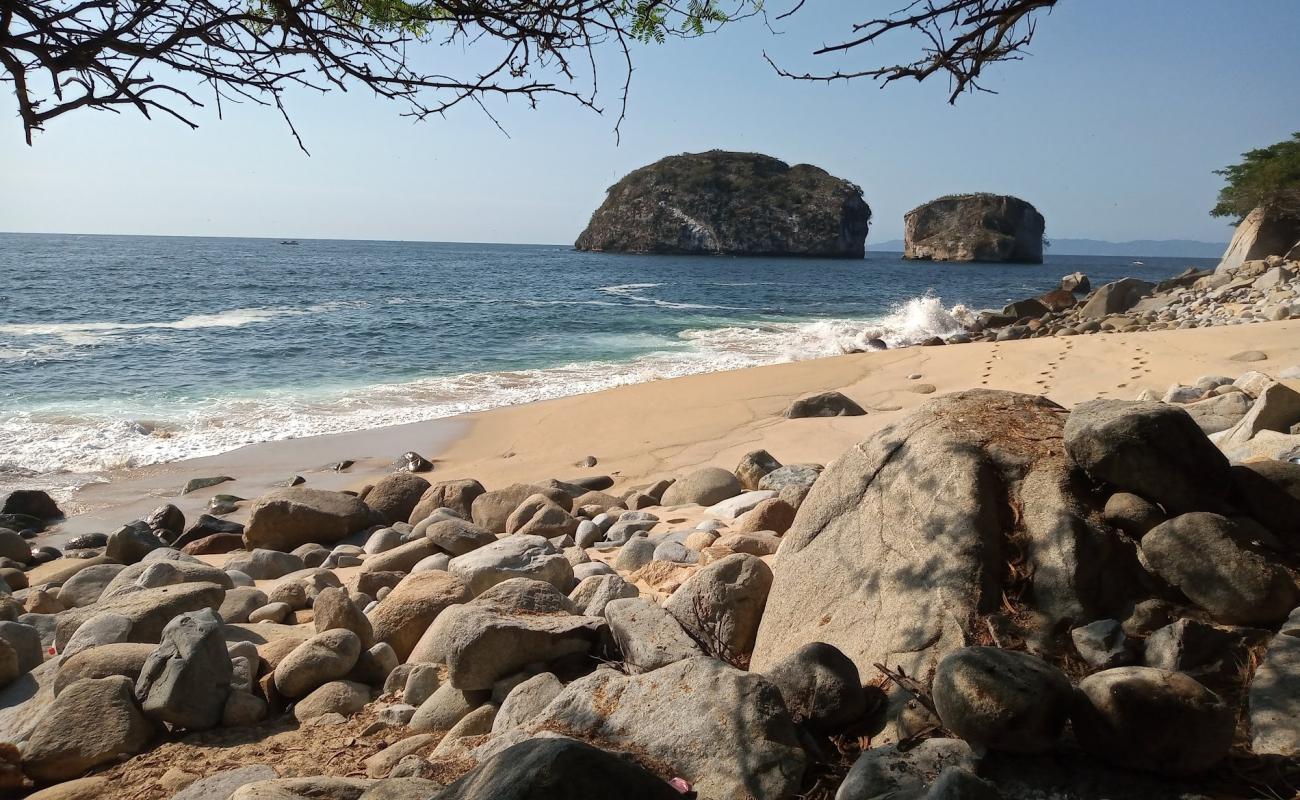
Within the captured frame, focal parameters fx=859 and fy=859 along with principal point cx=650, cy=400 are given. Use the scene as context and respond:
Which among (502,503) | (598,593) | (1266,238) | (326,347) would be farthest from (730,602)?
(1266,238)

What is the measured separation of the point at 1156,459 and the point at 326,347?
789 inches

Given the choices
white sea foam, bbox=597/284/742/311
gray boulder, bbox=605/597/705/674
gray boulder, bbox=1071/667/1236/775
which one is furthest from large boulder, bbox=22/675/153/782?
white sea foam, bbox=597/284/742/311

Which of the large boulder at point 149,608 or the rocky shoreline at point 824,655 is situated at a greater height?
the rocky shoreline at point 824,655

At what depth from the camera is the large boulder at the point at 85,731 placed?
11.5 feet

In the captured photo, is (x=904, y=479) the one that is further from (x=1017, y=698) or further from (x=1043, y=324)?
(x=1043, y=324)

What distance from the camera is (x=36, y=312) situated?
90.8ft

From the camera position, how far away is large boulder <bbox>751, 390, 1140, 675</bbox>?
112 inches

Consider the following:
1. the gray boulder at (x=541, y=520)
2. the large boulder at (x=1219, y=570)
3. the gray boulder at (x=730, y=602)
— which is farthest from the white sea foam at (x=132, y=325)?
the large boulder at (x=1219, y=570)

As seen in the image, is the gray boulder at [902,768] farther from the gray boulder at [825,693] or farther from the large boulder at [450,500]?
the large boulder at [450,500]

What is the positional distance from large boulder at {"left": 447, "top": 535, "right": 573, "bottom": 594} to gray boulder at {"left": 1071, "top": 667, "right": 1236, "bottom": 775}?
308 centimetres

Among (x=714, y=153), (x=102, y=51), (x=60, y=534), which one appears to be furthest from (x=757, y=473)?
(x=714, y=153)

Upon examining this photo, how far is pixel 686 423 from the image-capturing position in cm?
1152

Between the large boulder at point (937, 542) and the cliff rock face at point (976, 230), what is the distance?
94.6 metres

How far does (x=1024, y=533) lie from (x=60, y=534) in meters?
8.99
